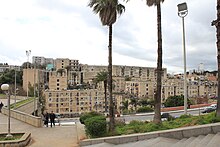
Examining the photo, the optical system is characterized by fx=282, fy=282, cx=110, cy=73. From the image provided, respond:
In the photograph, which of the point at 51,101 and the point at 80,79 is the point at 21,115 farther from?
the point at 80,79

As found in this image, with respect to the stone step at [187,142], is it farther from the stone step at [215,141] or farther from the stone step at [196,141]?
the stone step at [215,141]

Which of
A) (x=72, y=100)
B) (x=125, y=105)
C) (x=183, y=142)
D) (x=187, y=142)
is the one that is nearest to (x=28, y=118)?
(x=183, y=142)

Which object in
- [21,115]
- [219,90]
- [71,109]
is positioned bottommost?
[71,109]

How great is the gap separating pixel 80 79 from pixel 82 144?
149 meters

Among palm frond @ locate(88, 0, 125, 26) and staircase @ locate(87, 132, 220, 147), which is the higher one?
palm frond @ locate(88, 0, 125, 26)

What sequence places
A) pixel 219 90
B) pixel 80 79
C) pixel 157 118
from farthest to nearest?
pixel 80 79, pixel 157 118, pixel 219 90

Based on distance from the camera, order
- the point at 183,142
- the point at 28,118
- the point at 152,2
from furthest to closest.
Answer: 1. the point at 28,118
2. the point at 152,2
3. the point at 183,142

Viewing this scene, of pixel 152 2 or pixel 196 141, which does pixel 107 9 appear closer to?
pixel 152 2

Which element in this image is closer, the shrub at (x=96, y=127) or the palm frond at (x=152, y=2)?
the shrub at (x=96, y=127)

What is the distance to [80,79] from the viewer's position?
160 meters

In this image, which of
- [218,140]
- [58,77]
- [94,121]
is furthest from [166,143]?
[58,77]

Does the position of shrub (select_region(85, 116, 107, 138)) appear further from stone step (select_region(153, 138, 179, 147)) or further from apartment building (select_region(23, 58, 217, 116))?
apartment building (select_region(23, 58, 217, 116))

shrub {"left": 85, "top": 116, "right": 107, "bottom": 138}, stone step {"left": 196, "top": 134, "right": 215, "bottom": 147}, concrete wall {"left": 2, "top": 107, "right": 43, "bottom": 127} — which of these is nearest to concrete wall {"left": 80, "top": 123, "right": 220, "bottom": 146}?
stone step {"left": 196, "top": 134, "right": 215, "bottom": 147}

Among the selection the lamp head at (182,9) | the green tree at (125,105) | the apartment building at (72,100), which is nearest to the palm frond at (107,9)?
the lamp head at (182,9)
